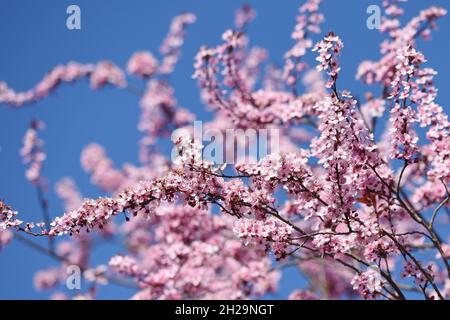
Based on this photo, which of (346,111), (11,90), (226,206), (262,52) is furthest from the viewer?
(262,52)

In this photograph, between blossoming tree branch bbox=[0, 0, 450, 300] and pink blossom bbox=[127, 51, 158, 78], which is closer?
blossoming tree branch bbox=[0, 0, 450, 300]

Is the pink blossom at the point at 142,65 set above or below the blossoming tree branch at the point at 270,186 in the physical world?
above

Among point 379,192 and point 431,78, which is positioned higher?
point 431,78

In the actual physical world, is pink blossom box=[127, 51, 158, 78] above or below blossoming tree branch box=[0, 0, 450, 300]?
above

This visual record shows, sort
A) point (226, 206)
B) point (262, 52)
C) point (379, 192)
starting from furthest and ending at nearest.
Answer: point (262, 52), point (379, 192), point (226, 206)

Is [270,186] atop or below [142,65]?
below

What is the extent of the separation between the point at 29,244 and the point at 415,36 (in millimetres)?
6384

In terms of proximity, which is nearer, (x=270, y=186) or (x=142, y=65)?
(x=270, y=186)

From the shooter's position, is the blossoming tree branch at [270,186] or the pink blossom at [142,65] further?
the pink blossom at [142,65]

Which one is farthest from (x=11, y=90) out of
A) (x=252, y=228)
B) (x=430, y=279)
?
(x=430, y=279)

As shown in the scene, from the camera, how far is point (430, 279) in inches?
214
